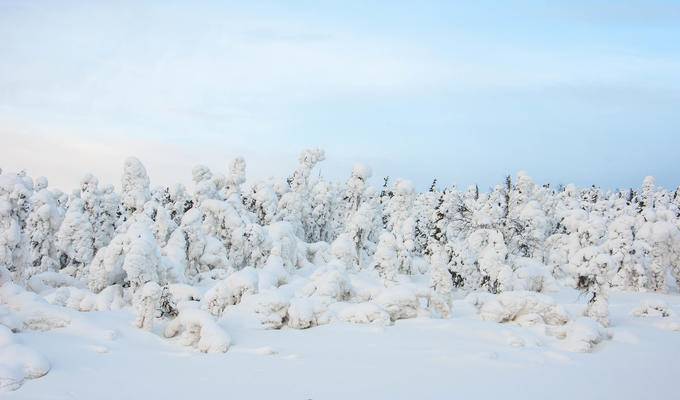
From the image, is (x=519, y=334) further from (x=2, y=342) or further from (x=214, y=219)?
(x=214, y=219)

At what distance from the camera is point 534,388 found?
1085 centimetres

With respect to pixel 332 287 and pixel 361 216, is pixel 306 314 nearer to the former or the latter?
pixel 332 287

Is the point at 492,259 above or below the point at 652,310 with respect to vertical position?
above

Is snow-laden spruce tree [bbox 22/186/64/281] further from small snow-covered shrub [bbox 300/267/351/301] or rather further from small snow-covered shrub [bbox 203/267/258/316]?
small snow-covered shrub [bbox 300/267/351/301]

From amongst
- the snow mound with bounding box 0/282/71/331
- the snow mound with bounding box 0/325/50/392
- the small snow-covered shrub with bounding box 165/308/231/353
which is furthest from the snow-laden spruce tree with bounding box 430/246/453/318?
the snow mound with bounding box 0/325/50/392

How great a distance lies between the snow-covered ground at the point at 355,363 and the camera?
10594 millimetres

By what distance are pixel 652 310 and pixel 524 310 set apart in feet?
16.8

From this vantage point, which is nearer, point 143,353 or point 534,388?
point 534,388

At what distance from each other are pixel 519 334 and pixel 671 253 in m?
20.4

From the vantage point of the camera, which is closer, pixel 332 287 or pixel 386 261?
pixel 332 287

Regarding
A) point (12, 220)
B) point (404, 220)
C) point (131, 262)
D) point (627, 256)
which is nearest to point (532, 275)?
point (627, 256)

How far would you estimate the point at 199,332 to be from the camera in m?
13.9

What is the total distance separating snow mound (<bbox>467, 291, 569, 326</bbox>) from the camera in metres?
16.0

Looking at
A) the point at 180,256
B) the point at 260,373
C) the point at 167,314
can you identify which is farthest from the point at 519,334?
the point at 180,256
